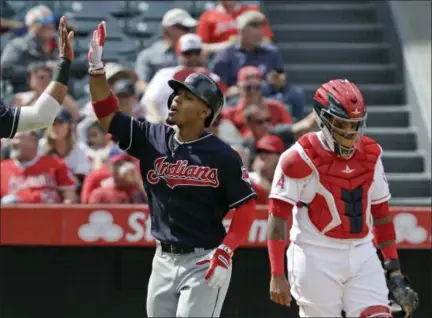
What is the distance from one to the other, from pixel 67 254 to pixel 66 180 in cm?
93

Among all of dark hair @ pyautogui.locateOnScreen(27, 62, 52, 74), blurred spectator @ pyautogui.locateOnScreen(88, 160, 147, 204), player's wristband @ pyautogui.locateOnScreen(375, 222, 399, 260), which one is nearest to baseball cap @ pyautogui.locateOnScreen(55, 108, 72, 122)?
dark hair @ pyautogui.locateOnScreen(27, 62, 52, 74)

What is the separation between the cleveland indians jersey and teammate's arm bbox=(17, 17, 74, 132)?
1212 mm

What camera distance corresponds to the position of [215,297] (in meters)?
5.76

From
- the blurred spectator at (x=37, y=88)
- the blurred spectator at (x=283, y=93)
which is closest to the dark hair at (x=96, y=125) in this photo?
the blurred spectator at (x=37, y=88)

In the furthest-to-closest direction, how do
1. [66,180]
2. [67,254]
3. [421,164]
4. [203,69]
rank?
[421,164]
[203,69]
[66,180]
[67,254]

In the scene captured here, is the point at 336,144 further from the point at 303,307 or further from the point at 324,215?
the point at 303,307

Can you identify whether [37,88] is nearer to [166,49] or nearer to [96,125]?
[96,125]

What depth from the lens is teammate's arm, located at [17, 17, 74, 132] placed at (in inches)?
Answer: 229

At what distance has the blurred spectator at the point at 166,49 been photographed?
10.5 meters

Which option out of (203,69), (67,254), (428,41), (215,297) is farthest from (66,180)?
(428,41)

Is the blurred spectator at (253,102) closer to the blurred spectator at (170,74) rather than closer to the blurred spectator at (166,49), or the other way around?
the blurred spectator at (170,74)

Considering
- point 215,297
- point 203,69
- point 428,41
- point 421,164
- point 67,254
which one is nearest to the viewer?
point 215,297

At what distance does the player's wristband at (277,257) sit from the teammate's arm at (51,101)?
51.7 inches

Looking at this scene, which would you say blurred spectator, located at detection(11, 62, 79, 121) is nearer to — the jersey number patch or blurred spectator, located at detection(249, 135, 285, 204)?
blurred spectator, located at detection(249, 135, 285, 204)
